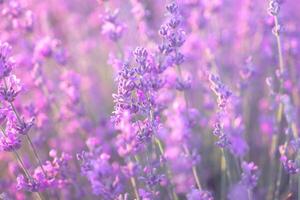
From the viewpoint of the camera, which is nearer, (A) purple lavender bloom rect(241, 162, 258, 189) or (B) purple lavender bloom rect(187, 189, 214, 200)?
(B) purple lavender bloom rect(187, 189, 214, 200)

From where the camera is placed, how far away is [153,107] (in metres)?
2.77

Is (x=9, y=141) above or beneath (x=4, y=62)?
beneath

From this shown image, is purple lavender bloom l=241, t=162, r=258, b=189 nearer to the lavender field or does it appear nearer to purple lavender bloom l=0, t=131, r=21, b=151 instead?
the lavender field

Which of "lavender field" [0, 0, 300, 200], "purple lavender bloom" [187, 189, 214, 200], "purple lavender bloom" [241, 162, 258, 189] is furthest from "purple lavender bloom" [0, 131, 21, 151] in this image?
"purple lavender bloom" [241, 162, 258, 189]

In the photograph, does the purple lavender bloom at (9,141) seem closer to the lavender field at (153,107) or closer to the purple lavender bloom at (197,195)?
the lavender field at (153,107)

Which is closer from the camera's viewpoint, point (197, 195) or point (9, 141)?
point (197, 195)

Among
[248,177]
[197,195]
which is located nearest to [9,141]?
[197,195]

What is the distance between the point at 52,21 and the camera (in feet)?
21.5

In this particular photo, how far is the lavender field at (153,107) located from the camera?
2658mm

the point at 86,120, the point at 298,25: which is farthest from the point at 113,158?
the point at 298,25

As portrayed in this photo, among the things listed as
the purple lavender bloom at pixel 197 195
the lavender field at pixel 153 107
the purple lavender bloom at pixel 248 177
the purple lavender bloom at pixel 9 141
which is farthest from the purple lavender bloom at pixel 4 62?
A: the purple lavender bloom at pixel 248 177

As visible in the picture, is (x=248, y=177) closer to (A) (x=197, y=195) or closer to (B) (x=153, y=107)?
(A) (x=197, y=195)

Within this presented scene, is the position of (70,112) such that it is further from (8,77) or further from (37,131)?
(8,77)

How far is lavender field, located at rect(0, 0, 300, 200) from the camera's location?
266cm
